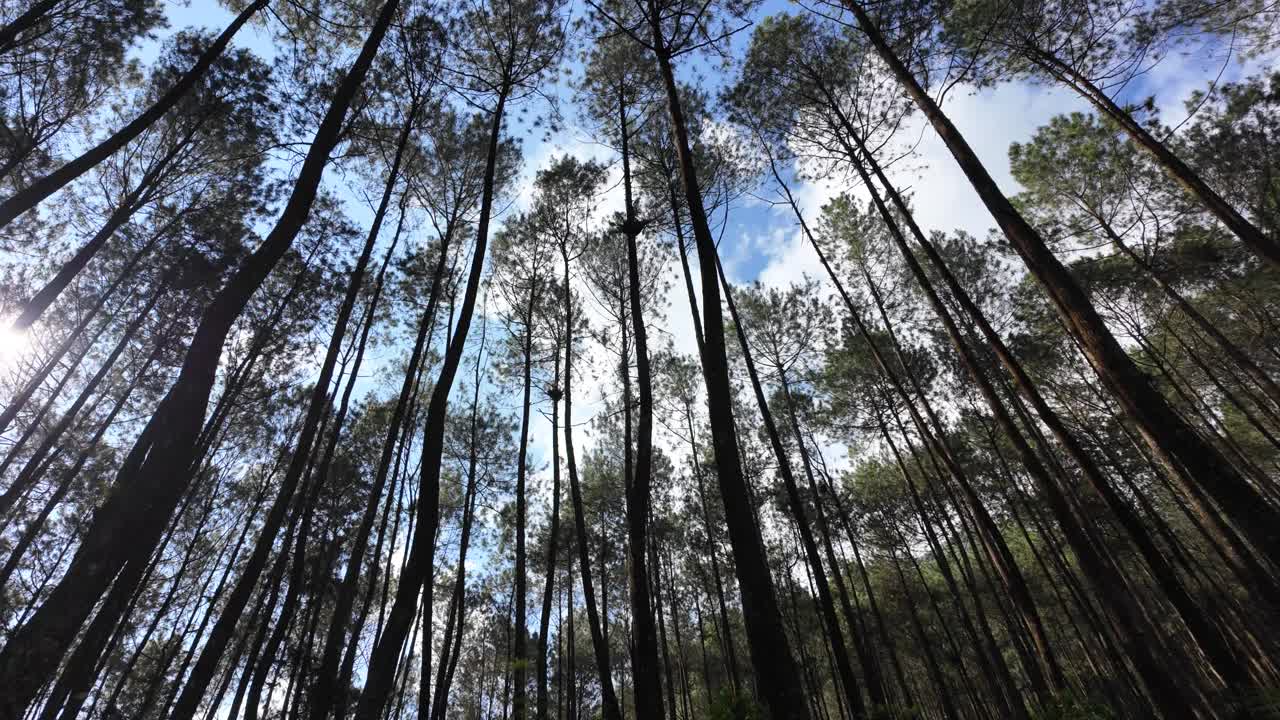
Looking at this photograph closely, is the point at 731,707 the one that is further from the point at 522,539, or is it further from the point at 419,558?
the point at 522,539

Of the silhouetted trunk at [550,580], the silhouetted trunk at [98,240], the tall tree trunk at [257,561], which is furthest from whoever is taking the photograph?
the silhouetted trunk at [550,580]

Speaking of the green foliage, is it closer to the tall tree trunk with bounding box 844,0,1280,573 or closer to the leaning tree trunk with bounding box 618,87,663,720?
the leaning tree trunk with bounding box 618,87,663,720

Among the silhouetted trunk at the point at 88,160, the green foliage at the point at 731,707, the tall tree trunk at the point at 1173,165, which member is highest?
the tall tree trunk at the point at 1173,165

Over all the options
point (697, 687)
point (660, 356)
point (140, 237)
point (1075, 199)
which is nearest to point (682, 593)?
point (697, 687)

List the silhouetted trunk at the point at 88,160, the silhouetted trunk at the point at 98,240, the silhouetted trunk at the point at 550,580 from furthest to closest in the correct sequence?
the silhouetted trunk at the point at 550,580
the silhouetted trunk at the point at 98,240
the silhouetted trunk at the point at 88,160

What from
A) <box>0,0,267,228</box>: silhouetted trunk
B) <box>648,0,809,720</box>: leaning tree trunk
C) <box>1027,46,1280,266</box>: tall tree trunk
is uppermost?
<box>1027,46,1280,266</box>: tall tree trunk

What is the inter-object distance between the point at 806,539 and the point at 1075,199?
45.4 ft

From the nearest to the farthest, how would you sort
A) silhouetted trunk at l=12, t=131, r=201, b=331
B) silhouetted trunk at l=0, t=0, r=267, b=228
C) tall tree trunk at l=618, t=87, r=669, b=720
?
silhouetted trunk at l=0, t=0, r=267, b=228, tall tree trunk at l=618, t=87, r=669, b=720, silhouetted trunk at l=12, t=131, r=201, b=331

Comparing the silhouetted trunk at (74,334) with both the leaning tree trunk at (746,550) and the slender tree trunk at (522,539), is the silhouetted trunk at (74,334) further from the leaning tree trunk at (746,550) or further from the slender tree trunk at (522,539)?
the leaning tree trunk at (746,550)

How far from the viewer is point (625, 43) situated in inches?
416

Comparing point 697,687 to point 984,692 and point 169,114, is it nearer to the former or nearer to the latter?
point 984,692

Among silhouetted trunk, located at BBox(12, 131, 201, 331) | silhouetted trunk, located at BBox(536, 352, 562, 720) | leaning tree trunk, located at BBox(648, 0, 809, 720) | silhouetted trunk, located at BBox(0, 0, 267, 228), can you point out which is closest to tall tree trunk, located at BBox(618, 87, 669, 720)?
leaning tree trunk, located at BBox(648, 0, 809, 720)

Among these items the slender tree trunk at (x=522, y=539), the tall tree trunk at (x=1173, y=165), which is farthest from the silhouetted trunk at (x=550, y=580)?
the tall tree trunk at (x=1173, y=165)

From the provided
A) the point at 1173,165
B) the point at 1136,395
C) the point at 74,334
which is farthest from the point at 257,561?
the point at 1173,165
